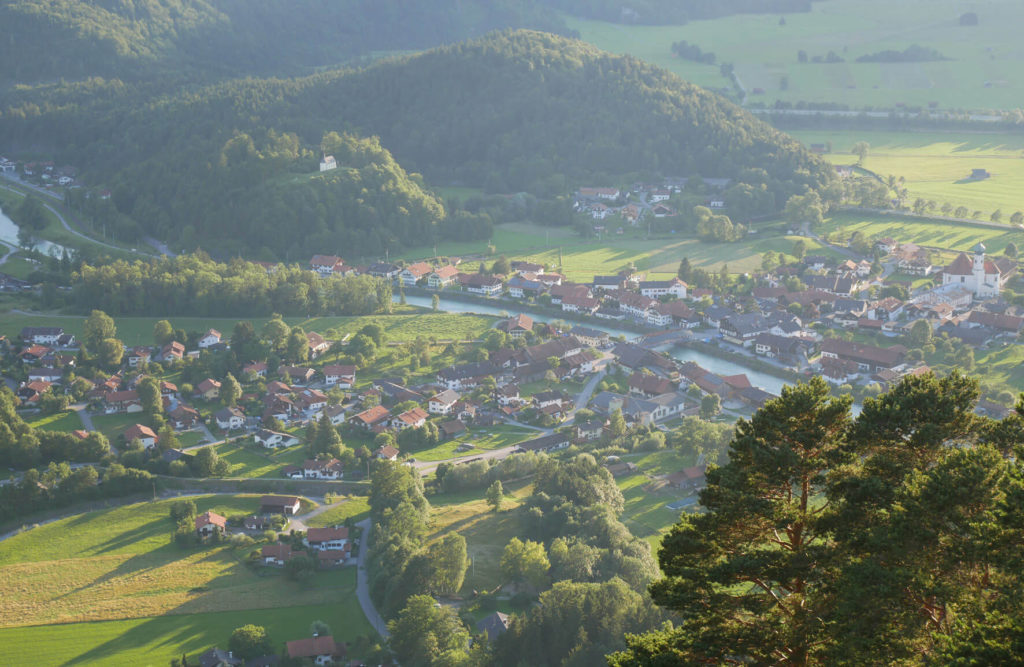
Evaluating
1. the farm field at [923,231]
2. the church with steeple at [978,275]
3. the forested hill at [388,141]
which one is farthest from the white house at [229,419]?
the farm field at [923,231]

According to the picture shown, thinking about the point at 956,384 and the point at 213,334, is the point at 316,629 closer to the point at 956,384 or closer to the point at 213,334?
the point at 956,384

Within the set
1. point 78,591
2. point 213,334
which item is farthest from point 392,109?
point 78,591

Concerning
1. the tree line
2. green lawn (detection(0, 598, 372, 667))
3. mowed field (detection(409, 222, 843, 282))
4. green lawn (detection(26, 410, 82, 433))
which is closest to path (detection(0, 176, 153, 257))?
mowed field (detection(409, 222, 843, 282))

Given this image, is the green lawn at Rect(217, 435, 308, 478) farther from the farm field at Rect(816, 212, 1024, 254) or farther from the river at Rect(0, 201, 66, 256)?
the farm field at Rect(816, 212, 1024, 254)

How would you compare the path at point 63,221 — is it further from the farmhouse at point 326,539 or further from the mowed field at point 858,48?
the mowed field at point 858,48

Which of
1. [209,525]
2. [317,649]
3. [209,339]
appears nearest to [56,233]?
[209,339]
